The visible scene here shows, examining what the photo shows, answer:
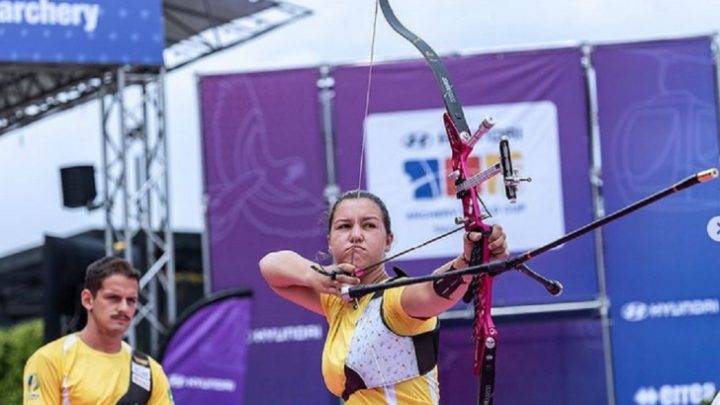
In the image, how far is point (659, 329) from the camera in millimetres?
9445

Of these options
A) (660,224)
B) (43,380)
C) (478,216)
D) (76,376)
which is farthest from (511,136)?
(478,216)

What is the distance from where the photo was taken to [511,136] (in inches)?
380

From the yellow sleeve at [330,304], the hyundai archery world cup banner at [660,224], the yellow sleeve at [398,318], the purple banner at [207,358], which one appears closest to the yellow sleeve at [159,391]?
the yellow sleeve at [330,304]

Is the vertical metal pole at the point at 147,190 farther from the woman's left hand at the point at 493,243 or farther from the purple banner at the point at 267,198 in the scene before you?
the woman's left hand at the point at 493,243

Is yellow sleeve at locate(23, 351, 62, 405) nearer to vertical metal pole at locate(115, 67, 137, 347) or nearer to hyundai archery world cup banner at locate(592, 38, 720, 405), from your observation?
vertical metal pole at locate(115, 67, 137, 347)

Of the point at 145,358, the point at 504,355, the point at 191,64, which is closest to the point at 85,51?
the point at 191,64

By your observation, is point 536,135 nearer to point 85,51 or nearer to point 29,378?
point 85,51

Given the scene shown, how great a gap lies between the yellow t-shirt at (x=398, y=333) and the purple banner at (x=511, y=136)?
237 inches

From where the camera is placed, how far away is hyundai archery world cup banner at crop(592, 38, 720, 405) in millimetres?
9422

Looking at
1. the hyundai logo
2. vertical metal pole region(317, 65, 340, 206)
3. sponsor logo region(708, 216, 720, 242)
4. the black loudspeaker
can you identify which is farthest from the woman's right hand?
the black loudspeaker

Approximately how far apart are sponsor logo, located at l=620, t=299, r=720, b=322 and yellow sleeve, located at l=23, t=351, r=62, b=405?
5.42 metres

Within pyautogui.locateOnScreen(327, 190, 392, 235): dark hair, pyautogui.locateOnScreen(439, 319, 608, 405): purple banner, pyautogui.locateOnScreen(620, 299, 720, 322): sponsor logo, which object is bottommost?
pyautogui.locateOnScreen(439, 319, 608, 405): purple banner

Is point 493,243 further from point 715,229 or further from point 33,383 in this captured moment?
point 33,383

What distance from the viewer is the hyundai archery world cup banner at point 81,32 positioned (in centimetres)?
917
